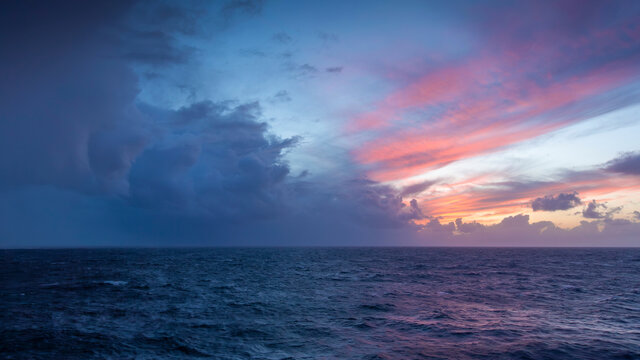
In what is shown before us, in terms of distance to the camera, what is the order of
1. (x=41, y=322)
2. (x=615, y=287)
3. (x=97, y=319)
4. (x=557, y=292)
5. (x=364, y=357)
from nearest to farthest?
(x=364, y=357) < (x=41, y=322) < (x=97, y=319) < (x=557, y=292) < (x=615, y=287)

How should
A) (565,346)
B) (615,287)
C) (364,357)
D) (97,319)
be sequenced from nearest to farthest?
(364,357), (565,346), (97,319), (615,287)

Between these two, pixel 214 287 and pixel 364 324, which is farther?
pixel 214 287

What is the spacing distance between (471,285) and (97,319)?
4669cm

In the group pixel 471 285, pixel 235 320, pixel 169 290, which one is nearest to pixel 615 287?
pixel 471 285

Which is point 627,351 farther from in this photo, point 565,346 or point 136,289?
point 136,289

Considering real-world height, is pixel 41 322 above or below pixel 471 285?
above

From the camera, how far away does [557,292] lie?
42844 mm

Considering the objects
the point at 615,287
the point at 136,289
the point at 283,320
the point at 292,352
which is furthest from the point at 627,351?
the point at 136,289

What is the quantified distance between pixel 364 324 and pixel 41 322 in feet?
81.3

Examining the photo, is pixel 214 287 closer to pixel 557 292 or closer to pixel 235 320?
pixel 235 320

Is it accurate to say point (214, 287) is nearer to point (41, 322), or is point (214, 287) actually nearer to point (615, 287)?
point (41, 322)

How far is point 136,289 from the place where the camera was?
45219 millimetres

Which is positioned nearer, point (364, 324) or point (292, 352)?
point (292, 352)

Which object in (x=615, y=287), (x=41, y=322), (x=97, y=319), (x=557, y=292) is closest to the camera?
(x=41, y=322)
